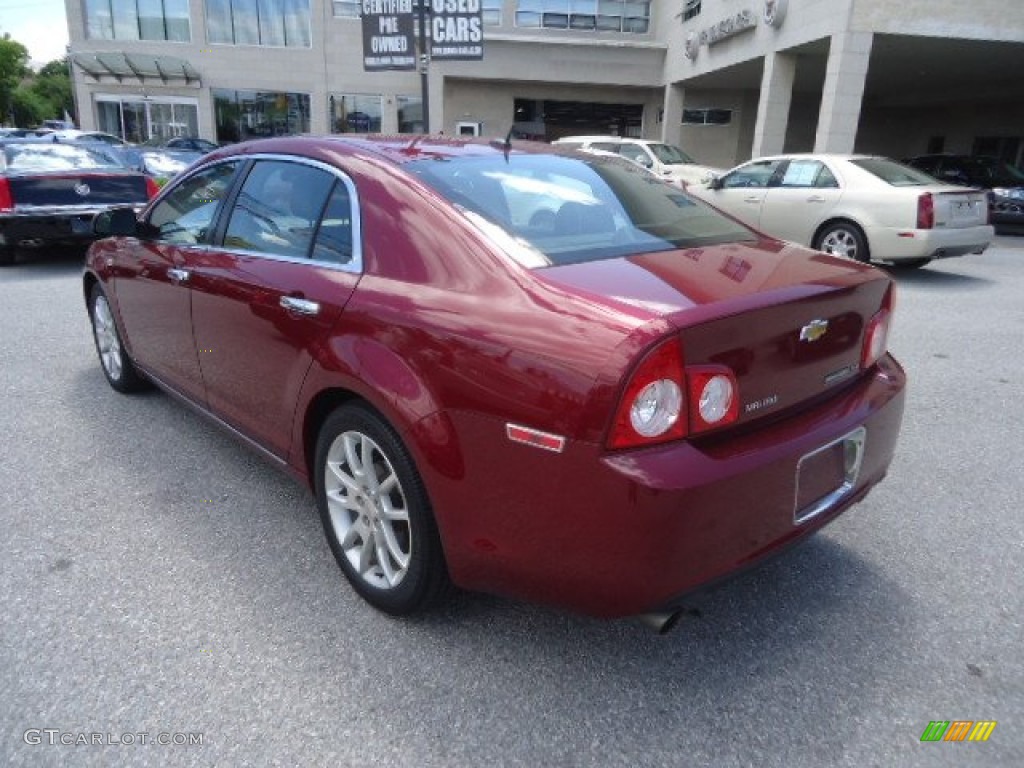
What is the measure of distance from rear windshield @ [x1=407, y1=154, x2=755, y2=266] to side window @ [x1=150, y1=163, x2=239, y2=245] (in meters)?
1.27

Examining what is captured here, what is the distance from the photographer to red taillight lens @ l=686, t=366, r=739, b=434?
78.3 inches

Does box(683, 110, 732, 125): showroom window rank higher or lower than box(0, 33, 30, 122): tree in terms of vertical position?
lower

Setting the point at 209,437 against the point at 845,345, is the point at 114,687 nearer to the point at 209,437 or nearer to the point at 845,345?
the point at 209,437

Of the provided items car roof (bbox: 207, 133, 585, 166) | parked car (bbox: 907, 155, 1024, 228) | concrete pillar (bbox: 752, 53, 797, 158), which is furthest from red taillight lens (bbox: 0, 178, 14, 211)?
concrete pillar (bbox: 752, 53, 797, 158)

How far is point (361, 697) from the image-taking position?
226cm

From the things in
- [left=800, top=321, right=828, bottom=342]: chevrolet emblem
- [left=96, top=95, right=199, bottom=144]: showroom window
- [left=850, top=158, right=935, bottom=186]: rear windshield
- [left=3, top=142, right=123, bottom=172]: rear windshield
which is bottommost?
[left=800, top=321, right=828, bottom=342]: chevrolet emblem

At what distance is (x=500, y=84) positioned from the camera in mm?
32406

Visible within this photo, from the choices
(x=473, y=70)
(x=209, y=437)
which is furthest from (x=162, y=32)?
(x=209, y=437)

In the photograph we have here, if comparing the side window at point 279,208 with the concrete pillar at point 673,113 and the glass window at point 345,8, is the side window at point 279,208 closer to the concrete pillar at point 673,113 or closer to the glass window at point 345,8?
the concrete pillar at point 673,113

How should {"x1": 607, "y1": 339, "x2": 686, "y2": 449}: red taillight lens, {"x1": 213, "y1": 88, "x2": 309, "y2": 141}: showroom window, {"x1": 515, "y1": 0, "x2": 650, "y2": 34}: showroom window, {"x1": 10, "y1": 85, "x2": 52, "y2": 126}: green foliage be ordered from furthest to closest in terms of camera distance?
{"x1": 10, "y1": 85, "x2": 52, "y2": 126}: green foliage
{"x1": 213, "y1": 88, "x2": 309, "y2": 141}: showroom window
{"x1": 515, "y1": 0, "x2": 650, "y2": 34}: showroom window
{"x1": 607, "y1": 339, "x2": 686, "y2": 449}: red taillight lens

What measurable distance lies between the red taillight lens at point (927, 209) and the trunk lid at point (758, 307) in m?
7.14

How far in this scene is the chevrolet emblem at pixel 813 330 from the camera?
228cm

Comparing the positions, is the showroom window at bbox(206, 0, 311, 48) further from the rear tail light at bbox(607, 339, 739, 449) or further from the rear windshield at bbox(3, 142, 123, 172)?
the rear tail light at bbox(607, 339, 739, 449)

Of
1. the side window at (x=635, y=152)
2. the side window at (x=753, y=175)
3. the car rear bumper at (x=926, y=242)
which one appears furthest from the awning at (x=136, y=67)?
the car rear bumper at (x=926, y=242)
